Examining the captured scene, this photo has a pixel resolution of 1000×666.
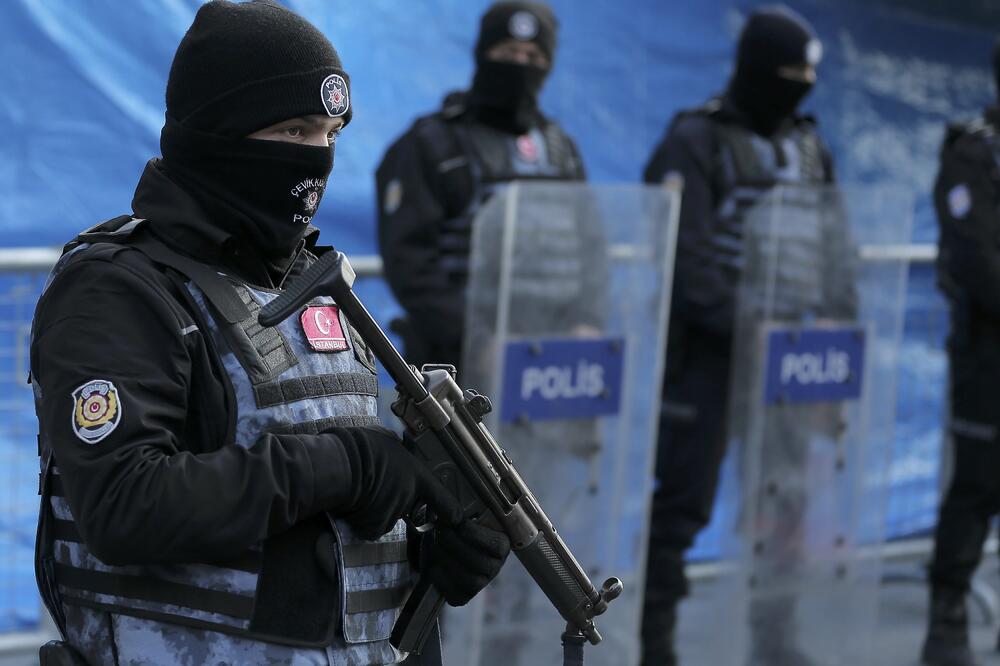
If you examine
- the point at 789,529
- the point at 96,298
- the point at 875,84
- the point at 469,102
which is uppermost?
the point at 875,84

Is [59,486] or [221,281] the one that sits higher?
[221,281]

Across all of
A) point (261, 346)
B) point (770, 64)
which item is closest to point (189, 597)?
point (261, 346)

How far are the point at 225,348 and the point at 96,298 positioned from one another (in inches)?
7.0

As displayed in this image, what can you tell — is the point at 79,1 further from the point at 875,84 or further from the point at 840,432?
the point at 875,84

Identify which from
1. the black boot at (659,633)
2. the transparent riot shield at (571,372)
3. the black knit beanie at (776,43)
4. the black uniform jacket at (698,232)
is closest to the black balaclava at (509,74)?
the black uniform jacket at (698,232)

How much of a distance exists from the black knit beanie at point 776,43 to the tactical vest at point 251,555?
3.18m

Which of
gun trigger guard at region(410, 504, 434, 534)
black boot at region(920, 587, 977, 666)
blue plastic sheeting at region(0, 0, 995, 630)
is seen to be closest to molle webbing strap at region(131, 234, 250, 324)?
gun trigger guard at region(410, 504, 434, 534)

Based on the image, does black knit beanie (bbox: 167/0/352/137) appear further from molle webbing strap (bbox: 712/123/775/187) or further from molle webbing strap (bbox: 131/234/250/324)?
molle webbing strap (bbox: 712/123/775/187)

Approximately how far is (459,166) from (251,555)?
259 cm

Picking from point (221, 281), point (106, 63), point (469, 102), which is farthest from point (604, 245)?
point (221, 281)

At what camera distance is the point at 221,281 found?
6.09ft

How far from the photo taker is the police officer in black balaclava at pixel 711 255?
4.42 meters

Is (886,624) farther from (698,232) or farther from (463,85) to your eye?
(463,85)

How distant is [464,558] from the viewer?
6.48ft
